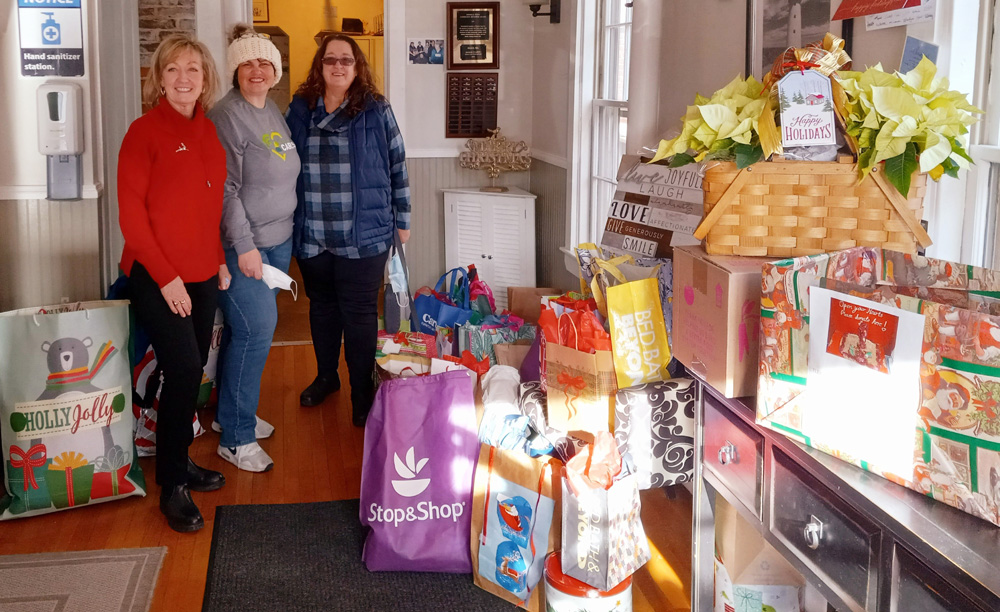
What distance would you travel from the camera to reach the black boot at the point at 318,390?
12.9 feet

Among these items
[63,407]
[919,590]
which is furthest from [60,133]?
[919,590]

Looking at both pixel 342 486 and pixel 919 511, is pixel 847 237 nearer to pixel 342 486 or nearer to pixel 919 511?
pixel 919 511

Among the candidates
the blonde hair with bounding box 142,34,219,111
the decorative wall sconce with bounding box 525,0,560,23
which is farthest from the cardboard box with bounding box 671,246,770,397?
the decorative wall sconce with bounding box 525,0,560,23

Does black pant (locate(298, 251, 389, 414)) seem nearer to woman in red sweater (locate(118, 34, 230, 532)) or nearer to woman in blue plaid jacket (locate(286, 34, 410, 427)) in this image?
woman in blue plaid jacket (locate(286, 34, 410, 427))

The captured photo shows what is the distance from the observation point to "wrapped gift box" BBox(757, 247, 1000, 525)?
130 cm

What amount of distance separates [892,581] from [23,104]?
10.5 ft

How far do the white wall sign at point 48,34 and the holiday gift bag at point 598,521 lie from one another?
243cm

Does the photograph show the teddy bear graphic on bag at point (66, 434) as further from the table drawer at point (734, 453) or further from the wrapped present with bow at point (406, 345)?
the table drawer at point (734, 453)

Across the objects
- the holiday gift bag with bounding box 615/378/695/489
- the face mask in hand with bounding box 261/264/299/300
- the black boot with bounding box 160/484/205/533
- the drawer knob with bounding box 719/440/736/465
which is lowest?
the black boot with bounding box 160/484/205/533

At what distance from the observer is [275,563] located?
2629mm

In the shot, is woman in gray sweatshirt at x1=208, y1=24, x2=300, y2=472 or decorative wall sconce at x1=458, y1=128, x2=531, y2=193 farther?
decorative wall sconce at x1=458, y1=128, x2=531, y2=193

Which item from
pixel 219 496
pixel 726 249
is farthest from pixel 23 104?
pixel 726 249

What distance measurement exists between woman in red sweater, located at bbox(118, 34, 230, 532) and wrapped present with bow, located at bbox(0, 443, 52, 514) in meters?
0.34

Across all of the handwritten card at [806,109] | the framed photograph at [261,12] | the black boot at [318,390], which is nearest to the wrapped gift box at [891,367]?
the handwritten card at [806,109]
